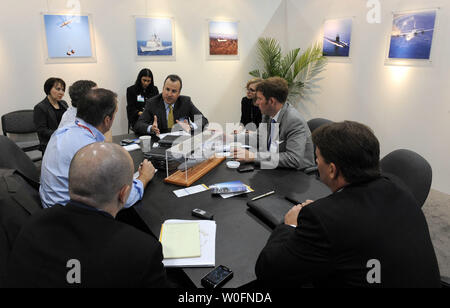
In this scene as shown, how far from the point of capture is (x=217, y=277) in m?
1.25

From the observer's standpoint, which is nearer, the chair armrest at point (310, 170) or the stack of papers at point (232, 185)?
the stack of papers at point (232, 185)

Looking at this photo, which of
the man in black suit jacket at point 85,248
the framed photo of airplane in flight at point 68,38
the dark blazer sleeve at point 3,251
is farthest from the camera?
the framed photo of airplane in flight at point 68,38

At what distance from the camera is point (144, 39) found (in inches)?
197

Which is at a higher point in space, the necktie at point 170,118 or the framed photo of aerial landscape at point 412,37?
the framed photo of aerial landscape at point 412,37

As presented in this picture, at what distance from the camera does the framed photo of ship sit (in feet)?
16.2

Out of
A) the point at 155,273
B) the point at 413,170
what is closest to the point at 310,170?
the point at 413,170

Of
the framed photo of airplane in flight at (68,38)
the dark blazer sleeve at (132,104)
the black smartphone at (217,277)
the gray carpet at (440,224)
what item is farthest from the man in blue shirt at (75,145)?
the framed photo of airplane in flight at (68,38)

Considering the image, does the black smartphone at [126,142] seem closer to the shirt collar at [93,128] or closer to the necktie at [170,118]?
the necktie at [170,118]

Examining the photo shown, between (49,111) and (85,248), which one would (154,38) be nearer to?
(49,111)

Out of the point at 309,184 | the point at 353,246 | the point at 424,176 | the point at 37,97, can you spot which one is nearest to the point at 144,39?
the point at 37,97

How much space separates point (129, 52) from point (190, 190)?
12.1 feet

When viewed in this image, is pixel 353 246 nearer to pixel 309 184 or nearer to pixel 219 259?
pixel 219 259

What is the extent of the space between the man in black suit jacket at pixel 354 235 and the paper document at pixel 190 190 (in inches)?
33.8

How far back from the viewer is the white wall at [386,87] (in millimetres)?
3733
